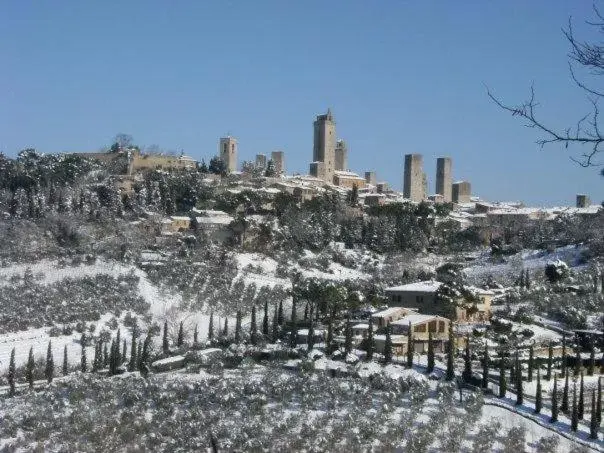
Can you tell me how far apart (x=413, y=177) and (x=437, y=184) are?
7.77 metres

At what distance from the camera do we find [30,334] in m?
40.7

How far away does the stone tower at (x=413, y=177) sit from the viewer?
3792 inches

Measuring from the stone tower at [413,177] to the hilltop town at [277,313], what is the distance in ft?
23.2

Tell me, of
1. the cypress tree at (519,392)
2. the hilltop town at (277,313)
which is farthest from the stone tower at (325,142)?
the cypress tree at (519,392)

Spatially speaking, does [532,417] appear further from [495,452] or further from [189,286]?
[189,286]

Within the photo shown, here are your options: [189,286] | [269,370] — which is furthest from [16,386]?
[189,286]

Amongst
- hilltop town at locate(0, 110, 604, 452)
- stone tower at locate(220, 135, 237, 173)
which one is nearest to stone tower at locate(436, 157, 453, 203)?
hilltop town at locate(0, 110, 604, 452)

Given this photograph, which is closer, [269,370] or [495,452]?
[495,452]

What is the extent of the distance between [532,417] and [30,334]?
24500 mm

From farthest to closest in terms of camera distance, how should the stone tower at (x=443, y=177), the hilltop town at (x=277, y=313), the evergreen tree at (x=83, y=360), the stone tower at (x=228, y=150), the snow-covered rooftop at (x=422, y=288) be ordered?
the stone tower at (x=443, y=177), the stone tower at (x=228, y=150), the snow-covered rooftop at (x=422, y=288), the evergreen tree at (x=83, y=360), the hilltop town at (x=277, y=313)

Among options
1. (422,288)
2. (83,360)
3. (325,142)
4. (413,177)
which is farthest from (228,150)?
(83,360)

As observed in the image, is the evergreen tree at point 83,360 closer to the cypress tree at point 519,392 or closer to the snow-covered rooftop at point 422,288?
the cypress tree at point 519,392

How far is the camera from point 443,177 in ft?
336

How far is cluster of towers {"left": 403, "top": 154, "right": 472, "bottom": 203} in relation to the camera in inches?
3799
